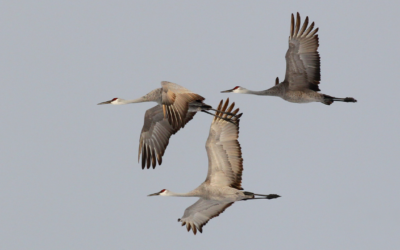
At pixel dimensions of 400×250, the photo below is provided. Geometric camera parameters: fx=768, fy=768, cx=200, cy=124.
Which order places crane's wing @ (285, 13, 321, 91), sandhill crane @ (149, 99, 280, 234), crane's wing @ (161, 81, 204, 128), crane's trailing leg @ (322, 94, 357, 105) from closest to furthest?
crane's wing @ (161, 81, 204, 128) < sandhill crane @ (149, 99, 280, 234) < crane's wing @ (285, 13, 321, 91) < crane's trailing leg @ (322, 94, 357, 105)

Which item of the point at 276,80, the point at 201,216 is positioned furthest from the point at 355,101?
the point at 201,216

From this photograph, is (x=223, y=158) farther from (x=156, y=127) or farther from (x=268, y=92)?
(x=268, y=92)

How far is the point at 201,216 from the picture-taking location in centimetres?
1922

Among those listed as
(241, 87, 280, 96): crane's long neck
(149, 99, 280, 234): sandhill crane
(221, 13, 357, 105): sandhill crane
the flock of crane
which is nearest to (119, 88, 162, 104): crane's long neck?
the flock of crane

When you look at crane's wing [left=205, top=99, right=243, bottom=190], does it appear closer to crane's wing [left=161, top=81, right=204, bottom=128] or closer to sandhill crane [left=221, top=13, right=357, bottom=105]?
crane's wing [left=161, top=81, right=204, bottom=128]

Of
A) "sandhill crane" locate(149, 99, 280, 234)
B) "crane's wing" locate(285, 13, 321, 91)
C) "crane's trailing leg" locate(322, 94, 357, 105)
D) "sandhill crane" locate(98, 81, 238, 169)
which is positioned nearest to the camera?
"sandhill crane" locate(149, 99, 280, 234)

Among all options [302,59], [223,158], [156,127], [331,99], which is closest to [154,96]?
[156,127]

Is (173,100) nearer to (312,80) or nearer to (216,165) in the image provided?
(216,165)

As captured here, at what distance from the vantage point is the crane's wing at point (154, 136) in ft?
64.8

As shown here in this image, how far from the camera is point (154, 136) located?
19.9 meters

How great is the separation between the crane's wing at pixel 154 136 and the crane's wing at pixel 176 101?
2440 mm

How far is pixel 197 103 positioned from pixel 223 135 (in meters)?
1.06

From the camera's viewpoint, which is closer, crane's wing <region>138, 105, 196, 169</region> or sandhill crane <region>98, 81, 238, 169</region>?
sandhill crane <region>98, 81, 238, 169</region>

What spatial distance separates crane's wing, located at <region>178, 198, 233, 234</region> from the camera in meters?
19.0
